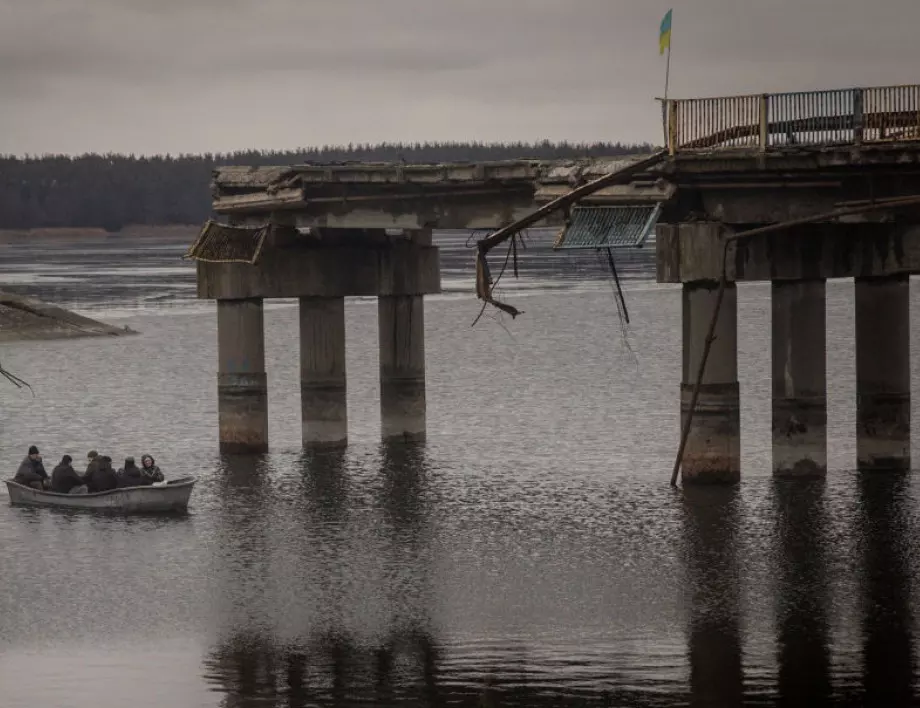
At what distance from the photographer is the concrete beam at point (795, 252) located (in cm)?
4503

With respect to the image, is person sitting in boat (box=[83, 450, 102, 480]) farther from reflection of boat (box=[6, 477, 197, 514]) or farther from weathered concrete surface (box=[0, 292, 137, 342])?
weathered concrete surface (box=[0, 292, 137, 342])

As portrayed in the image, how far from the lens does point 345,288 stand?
2165 inches

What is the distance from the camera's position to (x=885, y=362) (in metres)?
47.7

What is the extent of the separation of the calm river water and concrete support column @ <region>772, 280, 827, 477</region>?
103 cm

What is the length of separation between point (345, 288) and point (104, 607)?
20080 mm

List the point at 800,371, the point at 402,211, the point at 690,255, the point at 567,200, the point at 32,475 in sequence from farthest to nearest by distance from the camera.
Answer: the point at 402,211 < the point at 32,475 < the point at 800,371 < the point at 690,255 < the point at 567,200

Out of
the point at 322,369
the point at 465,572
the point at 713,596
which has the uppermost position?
the point at 322,369

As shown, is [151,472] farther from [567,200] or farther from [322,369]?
[567,200]

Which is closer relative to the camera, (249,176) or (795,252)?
(795,252)

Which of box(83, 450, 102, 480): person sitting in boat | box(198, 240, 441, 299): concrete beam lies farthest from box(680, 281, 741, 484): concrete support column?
box(83, 450, 102, 480): person sitting in boat

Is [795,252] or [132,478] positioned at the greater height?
[795,252]

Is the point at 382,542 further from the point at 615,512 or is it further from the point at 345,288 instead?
the point at 345,288

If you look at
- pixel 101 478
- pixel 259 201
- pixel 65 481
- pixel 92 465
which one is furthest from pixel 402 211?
pixel 65 481

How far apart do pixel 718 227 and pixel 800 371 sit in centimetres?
435
